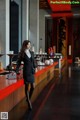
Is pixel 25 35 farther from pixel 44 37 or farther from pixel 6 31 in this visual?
pixel 44 37

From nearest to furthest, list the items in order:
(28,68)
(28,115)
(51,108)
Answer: (28,115)
(28,68)
(51,108)

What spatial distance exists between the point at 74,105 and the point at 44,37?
22.6 metres

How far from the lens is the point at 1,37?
43.0ft

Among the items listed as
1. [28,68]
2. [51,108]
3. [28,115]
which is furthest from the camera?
[51,108]

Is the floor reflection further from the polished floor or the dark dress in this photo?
the dark dress

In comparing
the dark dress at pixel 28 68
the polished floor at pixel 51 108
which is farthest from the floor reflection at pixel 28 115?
the dark dress at pixel 28 68

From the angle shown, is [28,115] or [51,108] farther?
[51,108]

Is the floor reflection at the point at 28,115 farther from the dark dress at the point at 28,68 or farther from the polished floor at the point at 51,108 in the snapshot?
the dark dress at the point at 28,68

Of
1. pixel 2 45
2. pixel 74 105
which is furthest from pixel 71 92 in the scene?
pixel 2 45

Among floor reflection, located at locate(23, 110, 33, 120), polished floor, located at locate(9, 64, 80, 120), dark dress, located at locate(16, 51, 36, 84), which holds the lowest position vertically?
polished floor, located at locate(9, 64, 80, 120)

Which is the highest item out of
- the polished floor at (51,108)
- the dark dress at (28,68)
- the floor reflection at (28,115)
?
the dark dress at (28,68)

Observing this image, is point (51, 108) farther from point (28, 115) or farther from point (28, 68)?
point (28, 68)

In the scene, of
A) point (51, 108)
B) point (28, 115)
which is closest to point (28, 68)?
point (28, 115)

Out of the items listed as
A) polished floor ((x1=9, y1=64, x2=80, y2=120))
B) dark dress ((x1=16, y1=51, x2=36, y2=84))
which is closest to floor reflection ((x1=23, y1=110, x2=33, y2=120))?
polished floor ((x1=9, y1=64, x2=80, y2=120))
